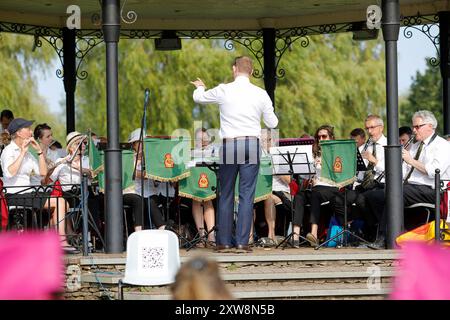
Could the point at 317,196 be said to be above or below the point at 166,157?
below

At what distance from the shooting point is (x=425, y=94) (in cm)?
5053

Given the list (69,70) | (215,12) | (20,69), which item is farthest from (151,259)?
(20,69)

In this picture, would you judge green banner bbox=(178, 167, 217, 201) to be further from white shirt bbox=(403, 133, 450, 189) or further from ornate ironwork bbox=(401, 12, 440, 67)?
ornate ironwork bbox=(401, 12, 440, 67)

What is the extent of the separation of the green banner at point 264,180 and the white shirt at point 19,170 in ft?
7.09

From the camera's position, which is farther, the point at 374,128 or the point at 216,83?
the point at 216,83

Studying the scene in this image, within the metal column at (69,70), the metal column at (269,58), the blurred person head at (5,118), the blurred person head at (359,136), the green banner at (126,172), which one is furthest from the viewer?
the metal column at (269,58)

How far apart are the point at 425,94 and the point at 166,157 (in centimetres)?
4113

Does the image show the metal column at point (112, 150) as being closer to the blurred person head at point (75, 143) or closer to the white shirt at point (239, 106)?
the blurred person head at point (75, 143)

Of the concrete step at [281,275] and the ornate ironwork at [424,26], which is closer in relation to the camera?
the concrete step at [281,275]

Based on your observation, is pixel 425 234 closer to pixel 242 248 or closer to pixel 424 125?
pixel 424 125

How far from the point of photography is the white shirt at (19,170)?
1046 centimetres

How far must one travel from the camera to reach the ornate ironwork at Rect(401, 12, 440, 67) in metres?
15.4

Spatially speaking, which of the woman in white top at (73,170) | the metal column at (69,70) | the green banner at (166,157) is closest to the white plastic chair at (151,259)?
the green banner at (166,157)
